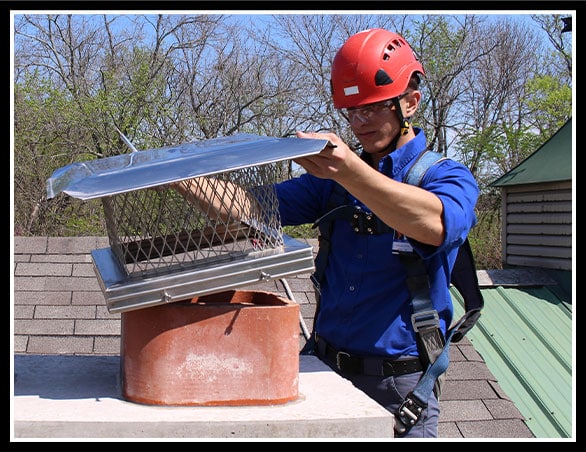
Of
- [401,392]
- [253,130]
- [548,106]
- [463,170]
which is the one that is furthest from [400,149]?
[548,106]

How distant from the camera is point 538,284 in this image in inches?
280

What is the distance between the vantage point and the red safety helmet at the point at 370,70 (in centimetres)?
271

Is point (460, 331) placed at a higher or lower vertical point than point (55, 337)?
higher

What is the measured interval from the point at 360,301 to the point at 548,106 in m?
14.7

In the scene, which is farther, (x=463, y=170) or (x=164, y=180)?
(x=463, y=170)

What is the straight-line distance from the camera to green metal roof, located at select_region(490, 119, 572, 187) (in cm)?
778

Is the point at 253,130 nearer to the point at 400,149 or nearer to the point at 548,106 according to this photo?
the point at 548,106

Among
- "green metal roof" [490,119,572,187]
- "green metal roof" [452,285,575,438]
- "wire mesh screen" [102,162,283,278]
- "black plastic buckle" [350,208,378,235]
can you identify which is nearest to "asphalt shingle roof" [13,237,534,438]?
"green metal roof" [452,285,575,438]

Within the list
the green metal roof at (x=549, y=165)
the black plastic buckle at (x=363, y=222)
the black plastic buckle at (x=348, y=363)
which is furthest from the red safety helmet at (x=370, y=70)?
the green metal roof at (x=549, y=165)

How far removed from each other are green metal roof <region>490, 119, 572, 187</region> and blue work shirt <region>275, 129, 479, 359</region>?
5.37 meters

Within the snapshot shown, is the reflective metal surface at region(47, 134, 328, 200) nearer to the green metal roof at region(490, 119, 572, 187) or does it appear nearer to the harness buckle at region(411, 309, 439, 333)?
the harness buckle at region(411, 309, 439, 333)

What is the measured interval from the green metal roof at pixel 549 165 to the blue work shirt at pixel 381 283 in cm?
537

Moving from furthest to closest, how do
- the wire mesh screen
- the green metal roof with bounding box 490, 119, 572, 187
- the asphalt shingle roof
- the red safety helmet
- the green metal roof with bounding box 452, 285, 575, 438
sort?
the green metal roof with bounding box 490, 119, 572, 187, the green metal roof with bounding box 452, 285, 575, 438, the asphalt shingle roof, the red safety helmet, the wire mesh screen

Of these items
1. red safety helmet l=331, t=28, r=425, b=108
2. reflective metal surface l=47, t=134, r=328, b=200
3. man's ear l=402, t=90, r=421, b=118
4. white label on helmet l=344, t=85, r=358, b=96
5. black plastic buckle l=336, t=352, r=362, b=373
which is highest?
red safety helmet l=331, t=28, r=425, b=108
